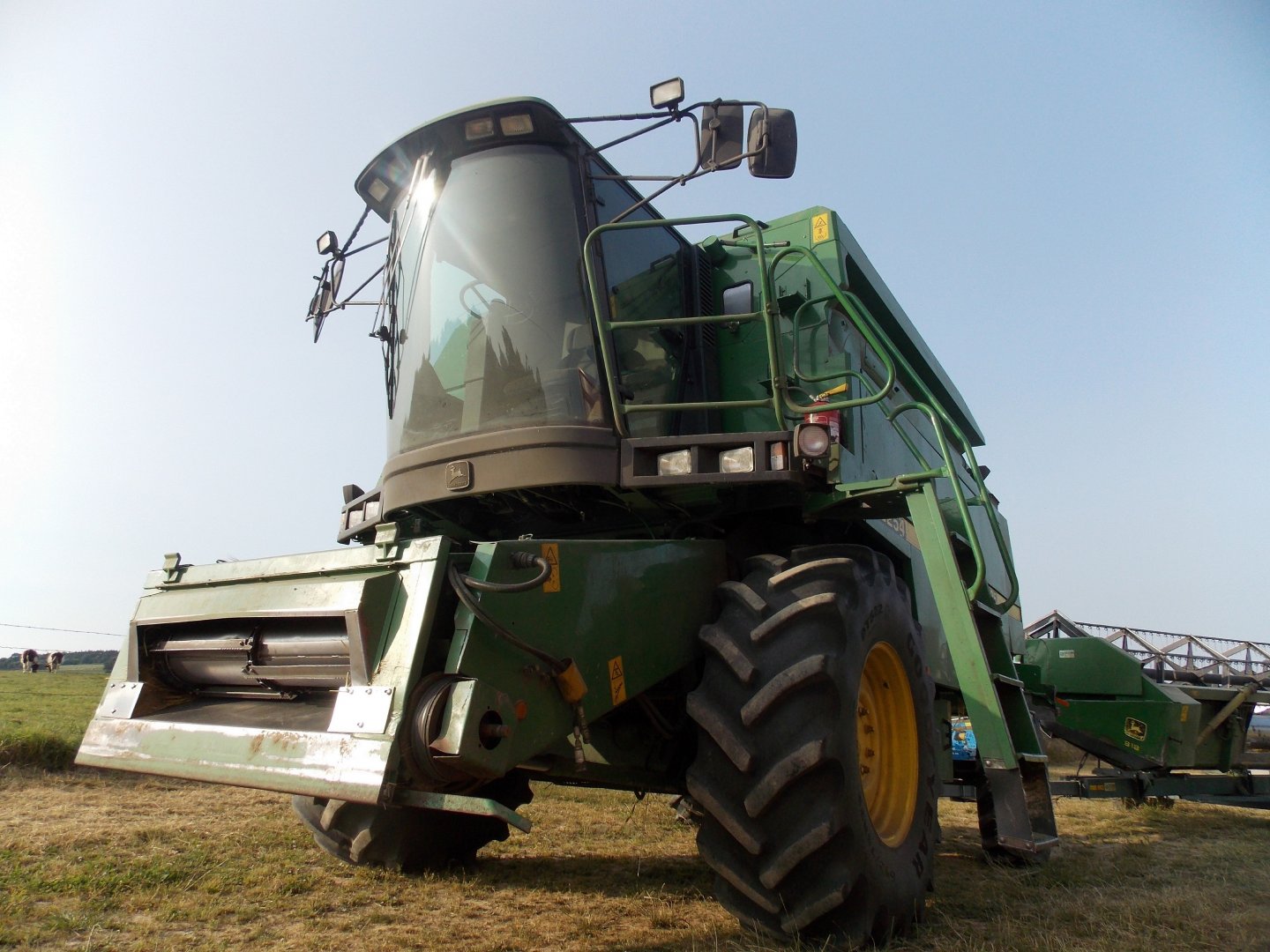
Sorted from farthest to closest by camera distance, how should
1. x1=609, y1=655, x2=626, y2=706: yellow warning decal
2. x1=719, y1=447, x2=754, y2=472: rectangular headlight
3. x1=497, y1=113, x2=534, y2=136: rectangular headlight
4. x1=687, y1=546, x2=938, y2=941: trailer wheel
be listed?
x1=497, y1=113, x2=534, y2=136: rectangular headlight, x1=719, y1=447, x2=754, y2=472: rectangular headlight, x1=609, y1=655, x2=626, y2=706: yellow warning decal, x1=687, y1=546, x2=938, y2=941: trailer wheel

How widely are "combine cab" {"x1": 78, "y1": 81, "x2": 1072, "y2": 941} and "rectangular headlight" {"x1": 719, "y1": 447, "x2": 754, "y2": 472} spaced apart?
0.5 inches

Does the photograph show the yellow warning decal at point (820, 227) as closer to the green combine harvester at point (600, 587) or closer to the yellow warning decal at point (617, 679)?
the green combine harvester at point (600, 587)

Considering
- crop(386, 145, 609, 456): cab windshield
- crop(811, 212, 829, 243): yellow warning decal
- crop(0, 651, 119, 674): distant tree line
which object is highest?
crop(811, 212, 829, 243): yellow warning decal

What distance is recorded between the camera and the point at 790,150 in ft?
11.3

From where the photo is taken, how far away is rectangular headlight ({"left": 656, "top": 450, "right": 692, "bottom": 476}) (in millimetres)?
3426

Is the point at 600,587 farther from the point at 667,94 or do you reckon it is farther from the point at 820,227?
the point at 820,227

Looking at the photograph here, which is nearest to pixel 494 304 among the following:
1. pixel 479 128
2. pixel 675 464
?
pixel 479 128

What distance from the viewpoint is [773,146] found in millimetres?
3439

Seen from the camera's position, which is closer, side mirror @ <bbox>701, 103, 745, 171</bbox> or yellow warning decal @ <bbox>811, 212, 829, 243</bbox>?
side mirror @ <bbox>701, 103, 745, 171</bbox>

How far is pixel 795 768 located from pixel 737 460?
1.17 metres

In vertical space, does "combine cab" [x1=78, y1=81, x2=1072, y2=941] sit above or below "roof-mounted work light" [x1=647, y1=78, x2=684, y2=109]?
below

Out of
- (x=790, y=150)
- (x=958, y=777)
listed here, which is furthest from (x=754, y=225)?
(x=958, y=777)

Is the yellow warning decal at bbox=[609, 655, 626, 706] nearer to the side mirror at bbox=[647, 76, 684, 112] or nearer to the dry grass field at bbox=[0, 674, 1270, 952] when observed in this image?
the dry grass field at bbox=[0, 674, 1270, 952]

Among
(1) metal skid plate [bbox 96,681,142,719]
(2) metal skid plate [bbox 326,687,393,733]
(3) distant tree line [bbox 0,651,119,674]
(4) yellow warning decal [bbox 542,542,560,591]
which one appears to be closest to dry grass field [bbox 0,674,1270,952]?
(1) metal skid plate [bbox 96,681,142,719]
